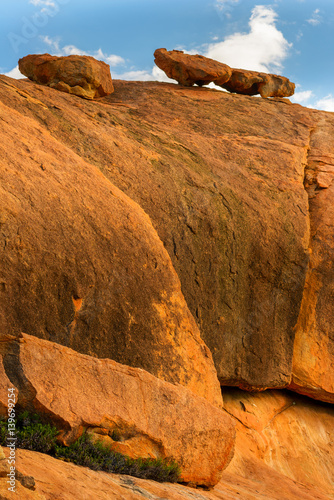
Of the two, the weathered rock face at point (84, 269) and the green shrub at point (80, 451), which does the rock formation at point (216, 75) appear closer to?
the weathered rock face at point (84, 269)

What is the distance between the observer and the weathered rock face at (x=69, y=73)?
49.4 feet

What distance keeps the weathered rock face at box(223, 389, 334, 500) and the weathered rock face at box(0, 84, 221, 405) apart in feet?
7.56

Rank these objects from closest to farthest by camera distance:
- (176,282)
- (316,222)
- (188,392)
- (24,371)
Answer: (24,371), (188,392), (176,282), (316,222)

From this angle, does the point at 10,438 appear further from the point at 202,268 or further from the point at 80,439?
the point at 202,268

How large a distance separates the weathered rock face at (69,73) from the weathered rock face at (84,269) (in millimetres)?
5056

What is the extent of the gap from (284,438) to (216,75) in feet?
40.2

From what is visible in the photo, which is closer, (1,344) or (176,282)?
(1,344)

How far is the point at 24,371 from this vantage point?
6531 millimetres

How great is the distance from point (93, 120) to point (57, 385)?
7599mm

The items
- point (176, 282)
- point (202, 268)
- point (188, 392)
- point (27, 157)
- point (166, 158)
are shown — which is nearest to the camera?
→ point (188, 392)

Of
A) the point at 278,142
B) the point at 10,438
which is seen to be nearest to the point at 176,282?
the point at 10,438

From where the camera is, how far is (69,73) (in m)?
15.1

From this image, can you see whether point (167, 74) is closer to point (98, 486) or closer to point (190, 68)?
point (190, 68)

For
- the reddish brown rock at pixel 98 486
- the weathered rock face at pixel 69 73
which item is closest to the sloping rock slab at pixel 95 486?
the reddish brown rock at pixel 98 486
